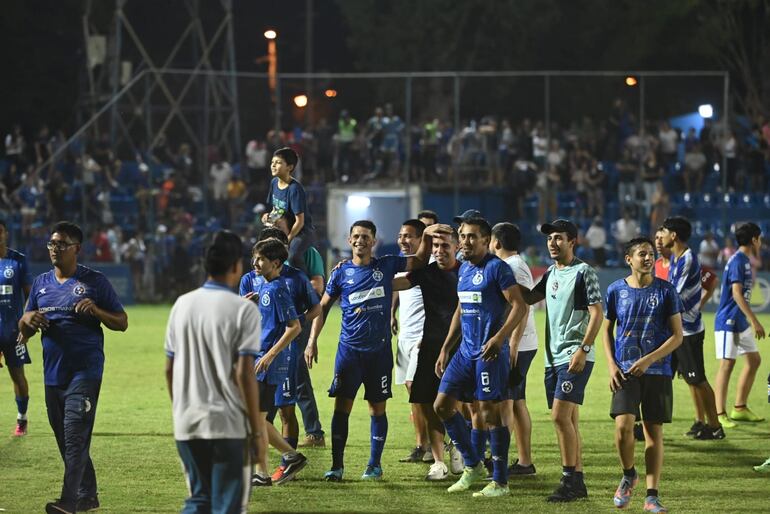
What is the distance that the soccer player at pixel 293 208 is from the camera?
1312 cm

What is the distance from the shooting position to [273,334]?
424 inches

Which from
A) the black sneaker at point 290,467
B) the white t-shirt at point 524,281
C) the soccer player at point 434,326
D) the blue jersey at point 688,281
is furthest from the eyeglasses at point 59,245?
the blue jersey at point 688,281

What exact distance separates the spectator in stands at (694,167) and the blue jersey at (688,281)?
58.4 feet

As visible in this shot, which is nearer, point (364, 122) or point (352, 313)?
point (352, 313)

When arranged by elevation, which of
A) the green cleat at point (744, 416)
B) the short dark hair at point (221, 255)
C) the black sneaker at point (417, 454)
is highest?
the short dark hair at point (221, 255)

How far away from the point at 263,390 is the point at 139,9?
44.8 m

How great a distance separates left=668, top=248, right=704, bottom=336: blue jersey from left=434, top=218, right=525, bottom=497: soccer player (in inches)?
130

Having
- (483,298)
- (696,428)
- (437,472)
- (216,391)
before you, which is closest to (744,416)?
(696,428)

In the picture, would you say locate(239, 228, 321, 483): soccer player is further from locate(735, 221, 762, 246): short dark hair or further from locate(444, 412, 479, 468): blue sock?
locate(735, 221, 762, 246): short dark hair

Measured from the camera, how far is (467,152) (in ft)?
102

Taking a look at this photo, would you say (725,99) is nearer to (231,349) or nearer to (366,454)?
(366,454)

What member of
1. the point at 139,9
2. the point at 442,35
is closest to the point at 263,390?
the point at 442,35

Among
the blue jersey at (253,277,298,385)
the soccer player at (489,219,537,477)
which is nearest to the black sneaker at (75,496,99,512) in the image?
the blue jersey at (253,277,298,385)

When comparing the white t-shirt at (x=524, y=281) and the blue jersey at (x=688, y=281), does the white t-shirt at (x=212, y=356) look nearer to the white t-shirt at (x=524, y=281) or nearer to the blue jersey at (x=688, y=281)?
the white t-shirt at (x=524, y=281)
